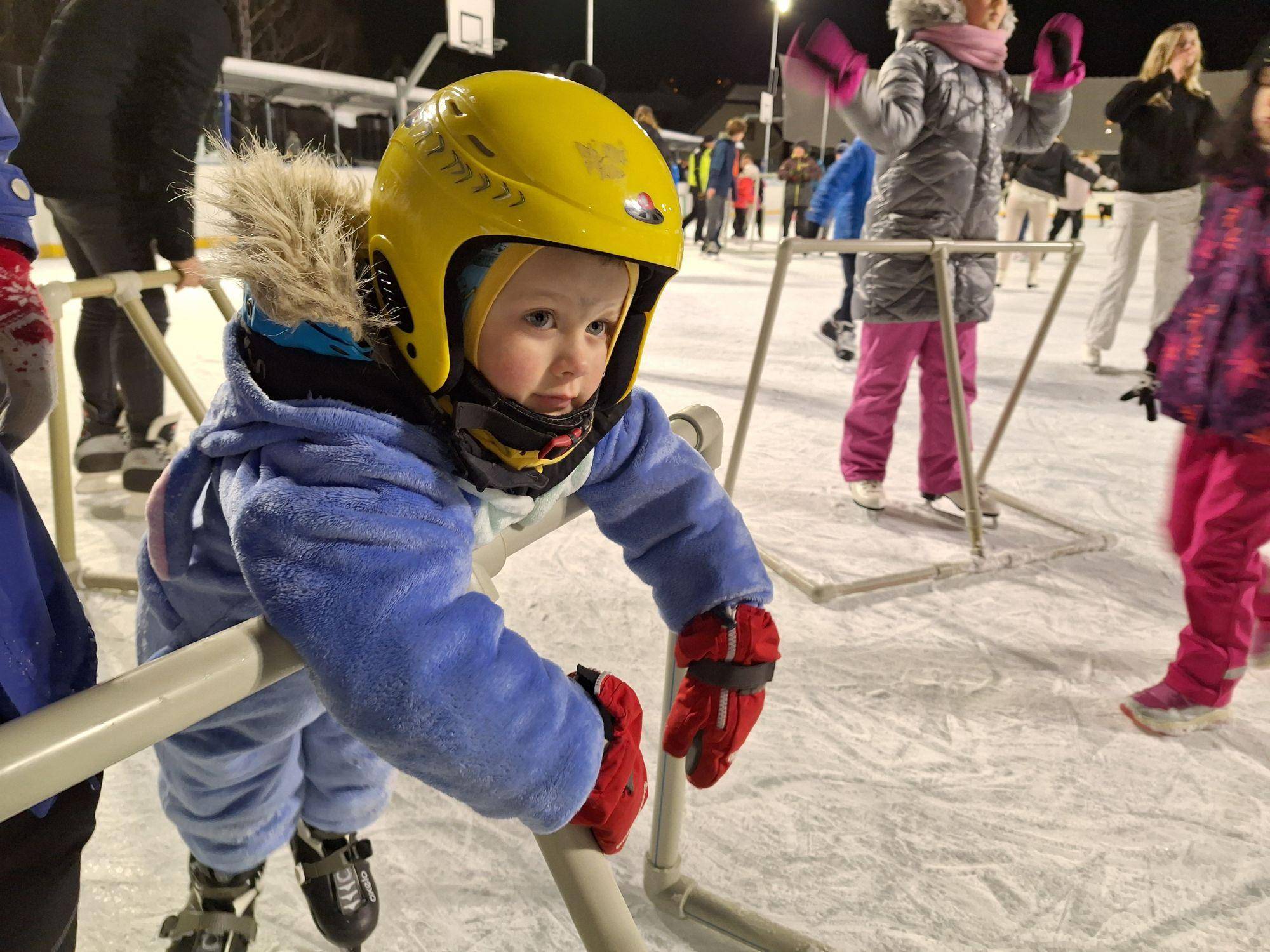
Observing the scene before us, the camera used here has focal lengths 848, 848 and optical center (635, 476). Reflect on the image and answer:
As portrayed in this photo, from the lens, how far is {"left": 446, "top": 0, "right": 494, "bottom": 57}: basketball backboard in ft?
24.5

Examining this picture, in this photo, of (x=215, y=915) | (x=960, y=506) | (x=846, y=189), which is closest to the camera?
(x=215, y=915)

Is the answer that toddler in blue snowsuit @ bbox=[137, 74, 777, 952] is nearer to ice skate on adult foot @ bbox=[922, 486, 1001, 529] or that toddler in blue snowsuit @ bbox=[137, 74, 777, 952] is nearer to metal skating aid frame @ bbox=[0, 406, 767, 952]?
metal skating aid frame @ bbox=[0, 406, 767, 952]

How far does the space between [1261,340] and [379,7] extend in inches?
Result: 588

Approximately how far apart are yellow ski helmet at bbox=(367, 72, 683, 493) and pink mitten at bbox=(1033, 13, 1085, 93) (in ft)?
7.35

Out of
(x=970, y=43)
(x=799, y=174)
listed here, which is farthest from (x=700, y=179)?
(x=970, y=43)

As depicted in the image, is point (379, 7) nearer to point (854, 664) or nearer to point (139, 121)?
point (139, 121)

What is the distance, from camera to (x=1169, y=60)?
146 inches

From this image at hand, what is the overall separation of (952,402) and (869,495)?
53 cm

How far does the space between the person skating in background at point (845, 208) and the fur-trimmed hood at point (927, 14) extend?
6.11 feet

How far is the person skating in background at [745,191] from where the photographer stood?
11.7 meters

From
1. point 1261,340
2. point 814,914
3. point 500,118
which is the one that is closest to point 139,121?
point 500,118

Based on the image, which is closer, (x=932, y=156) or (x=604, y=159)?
(x=604, y=159)

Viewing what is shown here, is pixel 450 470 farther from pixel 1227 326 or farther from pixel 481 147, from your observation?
pixel 1227 326

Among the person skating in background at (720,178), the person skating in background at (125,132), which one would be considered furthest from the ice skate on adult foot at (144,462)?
the person skating in background at (720,178)
